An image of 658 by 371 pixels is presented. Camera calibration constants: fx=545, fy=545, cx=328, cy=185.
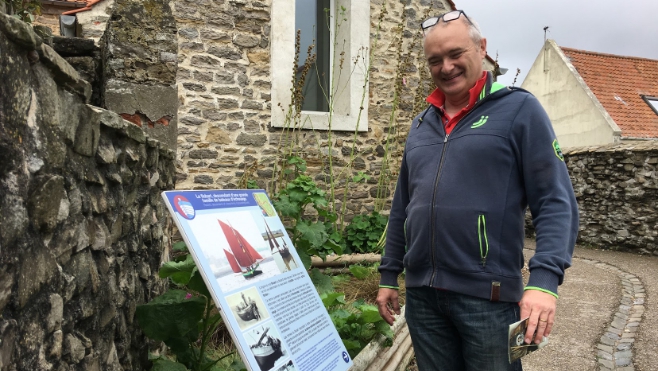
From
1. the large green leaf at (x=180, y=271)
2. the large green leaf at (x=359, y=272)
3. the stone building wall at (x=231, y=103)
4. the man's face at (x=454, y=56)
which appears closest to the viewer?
the man's face at (x=454, y=56)

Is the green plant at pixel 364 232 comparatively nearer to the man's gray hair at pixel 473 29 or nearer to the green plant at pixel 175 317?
the green plant at pixel 175 317

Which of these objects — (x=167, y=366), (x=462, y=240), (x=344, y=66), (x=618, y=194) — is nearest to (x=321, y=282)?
(x=167, y=366)

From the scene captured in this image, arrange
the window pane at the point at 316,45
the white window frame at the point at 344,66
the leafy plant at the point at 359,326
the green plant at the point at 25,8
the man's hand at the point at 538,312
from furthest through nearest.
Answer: the window pane at the point at 316,45 → the white window frame at the point at 344,66 → the leafy plant at the point at 359,326 → the green plant at the point at 25,8 → the man's hand at the point at 538,312

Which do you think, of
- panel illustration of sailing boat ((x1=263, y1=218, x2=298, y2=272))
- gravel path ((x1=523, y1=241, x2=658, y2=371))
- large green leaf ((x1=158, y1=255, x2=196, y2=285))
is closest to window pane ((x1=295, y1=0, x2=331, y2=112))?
gravel path ((x1=523, y1=241, x2=658, y2=371))

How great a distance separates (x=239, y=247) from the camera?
2.03m

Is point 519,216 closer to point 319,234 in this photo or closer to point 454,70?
point 454,70

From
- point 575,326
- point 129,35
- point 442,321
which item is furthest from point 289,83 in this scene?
point 442,321

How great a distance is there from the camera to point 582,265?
838 centimetres

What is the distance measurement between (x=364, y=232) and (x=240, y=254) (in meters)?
4.96

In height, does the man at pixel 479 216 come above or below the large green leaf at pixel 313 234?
above

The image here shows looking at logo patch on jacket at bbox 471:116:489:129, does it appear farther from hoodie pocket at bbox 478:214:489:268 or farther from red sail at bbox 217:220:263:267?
red sail at bbox 217:220:263:267

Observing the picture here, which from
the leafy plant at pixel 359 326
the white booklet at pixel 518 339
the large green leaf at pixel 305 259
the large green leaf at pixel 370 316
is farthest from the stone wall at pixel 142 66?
the white booklet at pixel 518 339

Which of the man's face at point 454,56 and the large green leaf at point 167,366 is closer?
the man's face at point 454,56

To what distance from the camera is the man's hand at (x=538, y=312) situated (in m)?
1.71
